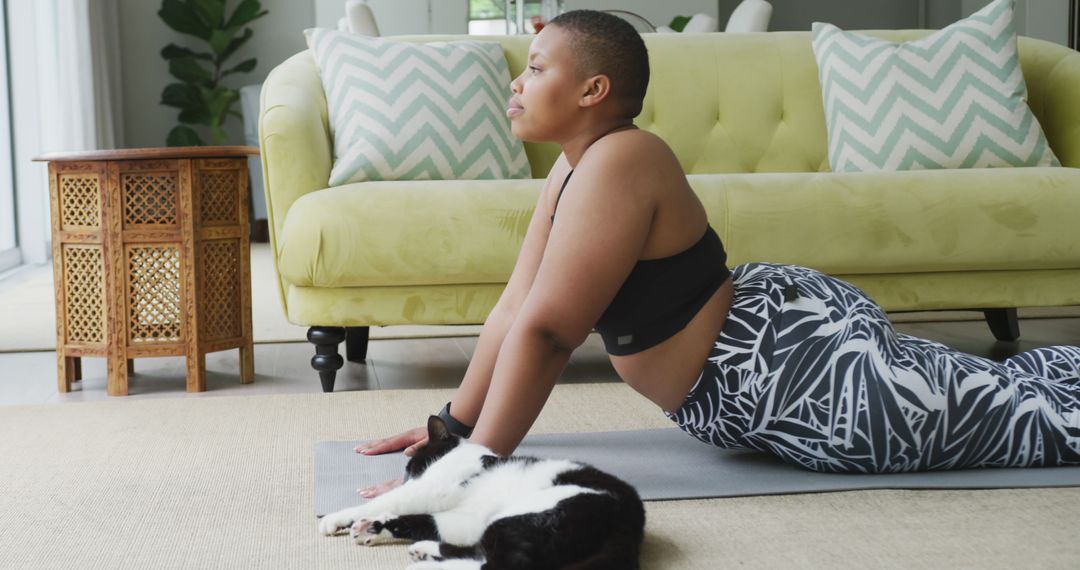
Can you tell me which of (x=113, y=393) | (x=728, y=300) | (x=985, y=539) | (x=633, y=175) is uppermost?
(x=633, y=175)

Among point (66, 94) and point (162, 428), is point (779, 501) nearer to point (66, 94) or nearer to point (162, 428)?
point (162, 428)

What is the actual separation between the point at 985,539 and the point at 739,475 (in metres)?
0.38

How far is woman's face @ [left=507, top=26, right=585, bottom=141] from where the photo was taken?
1.43 meters

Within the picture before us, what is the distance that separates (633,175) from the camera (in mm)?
1404

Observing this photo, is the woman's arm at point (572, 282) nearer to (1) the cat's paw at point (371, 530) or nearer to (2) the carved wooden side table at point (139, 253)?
(1) the cat's paw at point (371, 530)

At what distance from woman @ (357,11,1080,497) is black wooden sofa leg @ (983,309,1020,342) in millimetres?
1291

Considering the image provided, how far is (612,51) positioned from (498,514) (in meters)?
0.63

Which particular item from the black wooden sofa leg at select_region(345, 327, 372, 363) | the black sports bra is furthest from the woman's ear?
the black wooden sofa leg at select_region(345, 327, 372, 363)

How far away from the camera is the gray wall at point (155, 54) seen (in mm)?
7125

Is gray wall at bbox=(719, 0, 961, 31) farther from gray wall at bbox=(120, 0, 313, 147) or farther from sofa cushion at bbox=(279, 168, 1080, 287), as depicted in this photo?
sofa cushion at bbox=(279, 168, 1080, 287)

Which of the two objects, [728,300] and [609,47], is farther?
[728,300]

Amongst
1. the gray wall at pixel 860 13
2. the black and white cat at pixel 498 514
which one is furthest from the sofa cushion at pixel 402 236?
the gray wall at pixel 860 13

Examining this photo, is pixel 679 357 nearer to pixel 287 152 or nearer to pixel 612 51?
pixel 612 51

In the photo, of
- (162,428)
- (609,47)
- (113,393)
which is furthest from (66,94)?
(609,47)
